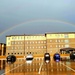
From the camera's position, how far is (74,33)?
378ft

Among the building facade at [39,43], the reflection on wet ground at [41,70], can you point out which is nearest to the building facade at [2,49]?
the building facade at [39,43]

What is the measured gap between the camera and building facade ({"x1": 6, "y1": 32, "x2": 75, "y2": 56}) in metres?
117

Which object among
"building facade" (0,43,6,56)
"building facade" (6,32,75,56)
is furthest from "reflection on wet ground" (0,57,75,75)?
"building facade" (0,43,6,56)

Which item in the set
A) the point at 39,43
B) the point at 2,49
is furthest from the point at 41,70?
the point at 2,49

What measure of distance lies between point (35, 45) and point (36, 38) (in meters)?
4.82

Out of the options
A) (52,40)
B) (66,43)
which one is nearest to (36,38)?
(52,40)

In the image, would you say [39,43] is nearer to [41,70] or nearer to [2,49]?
[2,49]

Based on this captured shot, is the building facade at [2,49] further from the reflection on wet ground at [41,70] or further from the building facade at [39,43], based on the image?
the reflection on wet ground at [41,70]

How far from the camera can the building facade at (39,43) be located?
116750 mm

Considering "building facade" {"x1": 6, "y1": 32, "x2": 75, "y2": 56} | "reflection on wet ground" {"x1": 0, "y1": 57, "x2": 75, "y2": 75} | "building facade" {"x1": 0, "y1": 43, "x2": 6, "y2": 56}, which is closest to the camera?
"reflection on wet ground" {"x1": 0, "y1": 57, "x2": 75, "y2": 75}

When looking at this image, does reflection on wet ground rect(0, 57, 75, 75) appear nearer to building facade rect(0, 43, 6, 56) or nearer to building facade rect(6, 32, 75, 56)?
building facade rect(6, 32, 75, 56)

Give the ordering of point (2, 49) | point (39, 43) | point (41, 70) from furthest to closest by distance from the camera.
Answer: point (2, 49) < point (39, 43) < point (41, 70)

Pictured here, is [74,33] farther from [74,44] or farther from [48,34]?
[48,34]

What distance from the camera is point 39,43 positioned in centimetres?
12456
